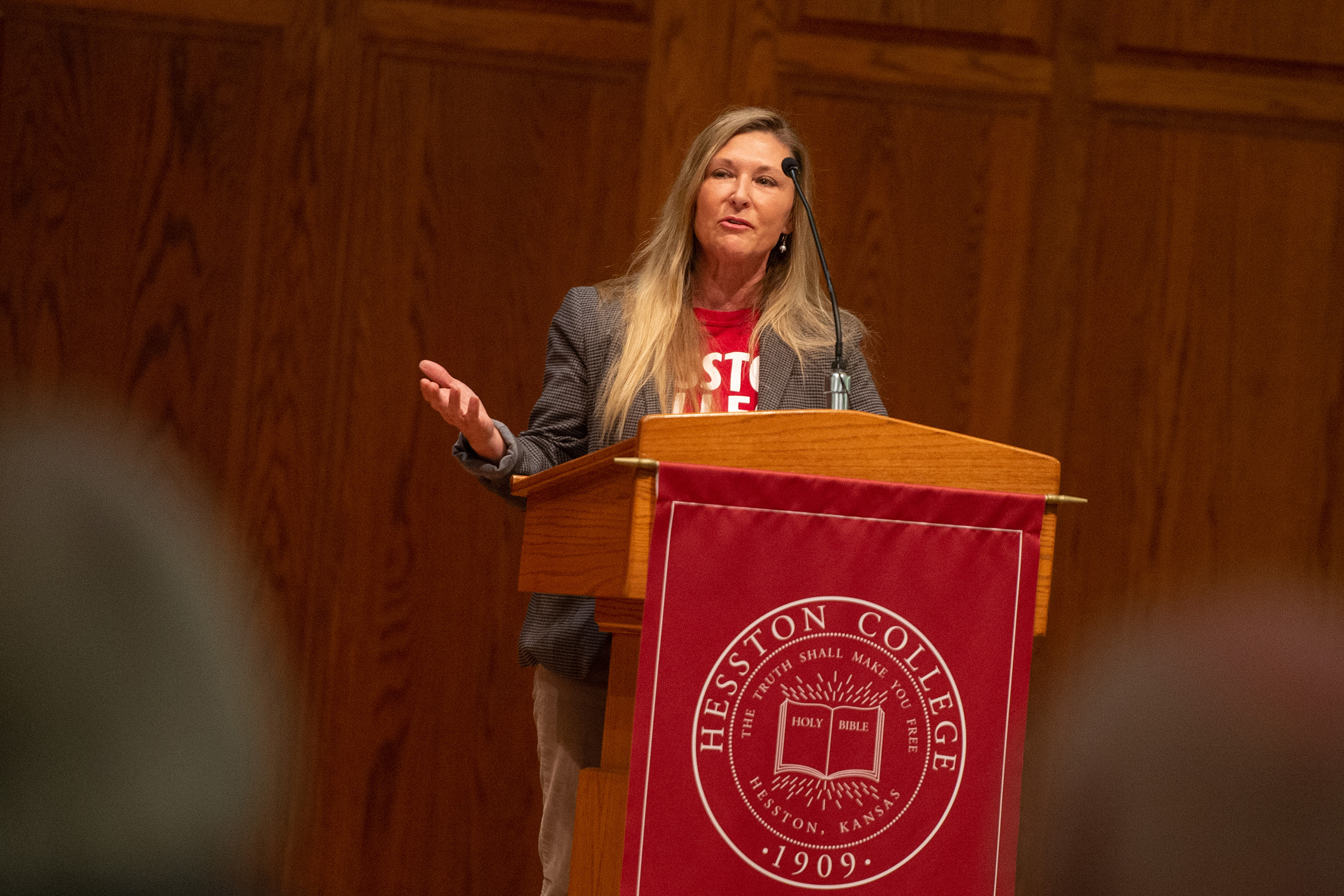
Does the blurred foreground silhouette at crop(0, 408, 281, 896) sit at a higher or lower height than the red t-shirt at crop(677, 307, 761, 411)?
lower

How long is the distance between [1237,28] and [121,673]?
2.71 m

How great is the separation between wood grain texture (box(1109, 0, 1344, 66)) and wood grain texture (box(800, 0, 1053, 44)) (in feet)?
0.61

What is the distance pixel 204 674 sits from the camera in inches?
100.0

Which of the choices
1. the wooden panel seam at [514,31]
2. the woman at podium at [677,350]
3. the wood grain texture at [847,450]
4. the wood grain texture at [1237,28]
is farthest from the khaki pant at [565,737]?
the wood grain texture at [1237,28]

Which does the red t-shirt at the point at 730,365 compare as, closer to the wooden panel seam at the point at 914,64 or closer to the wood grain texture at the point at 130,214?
the wooden panel seam at the point at 914,64

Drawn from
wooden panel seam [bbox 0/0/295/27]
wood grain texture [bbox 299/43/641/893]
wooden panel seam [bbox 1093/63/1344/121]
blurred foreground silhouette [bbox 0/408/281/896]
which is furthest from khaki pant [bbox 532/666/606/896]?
wooden panel seam [bbox 1093/63/1344/121]

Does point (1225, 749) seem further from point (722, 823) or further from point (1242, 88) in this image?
point (722, 823)

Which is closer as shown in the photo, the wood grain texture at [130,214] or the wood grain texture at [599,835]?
the wood grain texture at [599,835]

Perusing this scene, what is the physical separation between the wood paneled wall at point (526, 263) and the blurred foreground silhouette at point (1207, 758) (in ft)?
0.28

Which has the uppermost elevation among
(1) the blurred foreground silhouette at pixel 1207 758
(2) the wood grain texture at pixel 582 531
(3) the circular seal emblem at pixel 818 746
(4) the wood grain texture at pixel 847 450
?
(4) the wood grain texture at pixel 847 450

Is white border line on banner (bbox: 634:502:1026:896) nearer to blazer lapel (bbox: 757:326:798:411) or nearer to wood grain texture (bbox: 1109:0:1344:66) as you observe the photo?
blazer lapel (bbox: 757:326:798:411)

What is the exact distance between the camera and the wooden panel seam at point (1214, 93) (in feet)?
9.00

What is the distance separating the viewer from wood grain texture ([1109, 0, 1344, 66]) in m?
2.74

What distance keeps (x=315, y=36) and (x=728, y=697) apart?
195 centimetres
